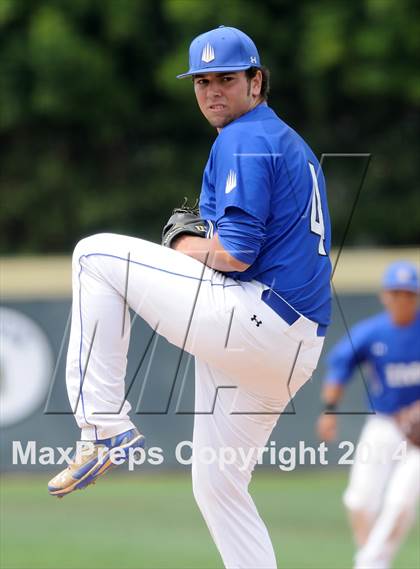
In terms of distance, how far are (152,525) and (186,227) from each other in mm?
6135

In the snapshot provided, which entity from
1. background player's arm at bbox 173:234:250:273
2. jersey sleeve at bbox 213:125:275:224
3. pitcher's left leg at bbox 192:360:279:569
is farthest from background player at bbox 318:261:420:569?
jersey sleeve at bbox 213:125:275:224

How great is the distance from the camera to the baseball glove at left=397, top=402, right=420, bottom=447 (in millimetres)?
7711

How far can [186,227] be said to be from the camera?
4805 millimetres

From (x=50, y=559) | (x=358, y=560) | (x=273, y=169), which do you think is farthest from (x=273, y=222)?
(x=50, y=559)

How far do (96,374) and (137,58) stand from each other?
1317 cm

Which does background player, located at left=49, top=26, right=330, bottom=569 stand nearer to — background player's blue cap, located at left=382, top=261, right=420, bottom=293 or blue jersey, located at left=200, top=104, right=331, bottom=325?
blue jersey, located at left=200, top=104, right=331, bottom=325

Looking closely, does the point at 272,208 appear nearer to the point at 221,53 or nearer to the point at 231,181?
the point at 231,181

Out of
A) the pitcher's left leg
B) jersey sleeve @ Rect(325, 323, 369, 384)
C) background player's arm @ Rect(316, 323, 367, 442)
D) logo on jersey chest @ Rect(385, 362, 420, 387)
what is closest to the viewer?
the pitcher's left leg

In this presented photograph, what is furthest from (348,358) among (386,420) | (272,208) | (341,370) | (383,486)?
(272,208)

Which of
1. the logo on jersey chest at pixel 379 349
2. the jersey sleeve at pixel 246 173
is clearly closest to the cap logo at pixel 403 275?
the logo on jersey chest at pixel 379 349

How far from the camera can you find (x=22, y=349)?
488 inches

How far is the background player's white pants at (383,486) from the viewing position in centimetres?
748

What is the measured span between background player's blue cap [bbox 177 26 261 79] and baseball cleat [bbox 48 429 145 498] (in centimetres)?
139

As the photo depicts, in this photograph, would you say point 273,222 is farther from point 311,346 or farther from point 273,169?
point 311,346
